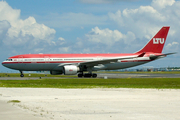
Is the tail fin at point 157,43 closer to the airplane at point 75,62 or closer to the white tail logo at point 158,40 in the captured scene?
the white tail logo at point 158,40

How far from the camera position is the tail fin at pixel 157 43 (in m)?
48.8

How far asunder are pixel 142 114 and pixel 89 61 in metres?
33.9

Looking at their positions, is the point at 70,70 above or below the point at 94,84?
above

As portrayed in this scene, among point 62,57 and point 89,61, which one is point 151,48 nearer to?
point 89,61

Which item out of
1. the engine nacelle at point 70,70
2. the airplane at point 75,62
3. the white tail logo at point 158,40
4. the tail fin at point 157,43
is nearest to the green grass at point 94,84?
the engine nacelle at point 70,70

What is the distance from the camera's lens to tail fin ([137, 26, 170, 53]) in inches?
1920

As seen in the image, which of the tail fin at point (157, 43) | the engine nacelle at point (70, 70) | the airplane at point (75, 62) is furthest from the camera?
the tail fin at point (157, 43)

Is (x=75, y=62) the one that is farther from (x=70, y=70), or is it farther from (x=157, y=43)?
(x=157, y=43)

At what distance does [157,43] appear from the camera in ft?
160

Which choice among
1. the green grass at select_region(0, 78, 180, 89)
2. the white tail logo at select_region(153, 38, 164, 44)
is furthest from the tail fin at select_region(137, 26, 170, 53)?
the green grass at select_region(0, 78, 180, 89)

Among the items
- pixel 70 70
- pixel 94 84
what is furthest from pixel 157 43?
pixel 94 84

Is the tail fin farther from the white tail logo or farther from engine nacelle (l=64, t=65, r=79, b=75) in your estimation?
engine nacelle (l=64, t=65, r=79, b=75)

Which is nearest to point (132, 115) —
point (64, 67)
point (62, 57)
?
point (64, 67)

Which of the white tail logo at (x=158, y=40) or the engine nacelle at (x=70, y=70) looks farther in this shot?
the white tail logo at (x=158, y=40)
